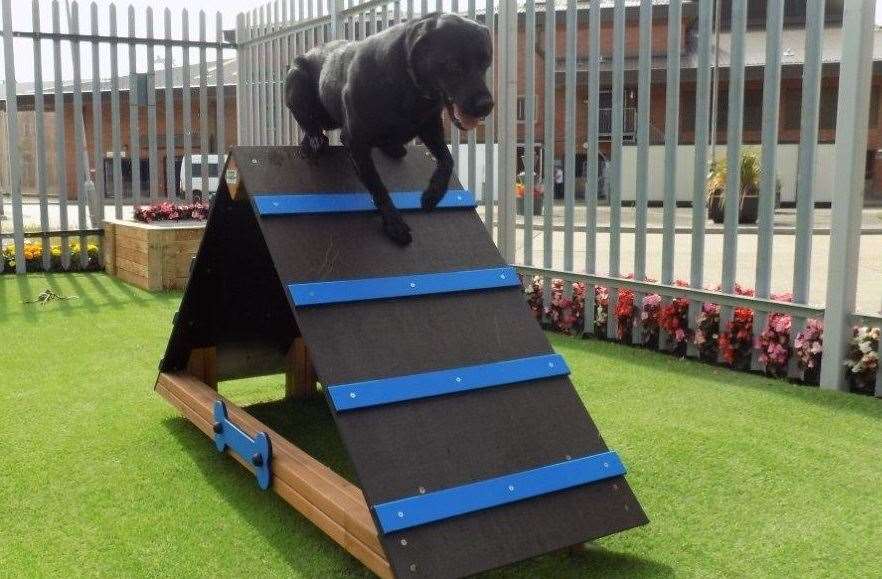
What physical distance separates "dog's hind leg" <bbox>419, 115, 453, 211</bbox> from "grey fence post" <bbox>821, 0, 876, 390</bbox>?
231 centimetres

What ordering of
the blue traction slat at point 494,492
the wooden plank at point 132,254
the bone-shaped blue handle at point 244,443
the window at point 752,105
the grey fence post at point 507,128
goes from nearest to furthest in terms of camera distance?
the blue traction slat at point 494,492 < the bone-shaped blue handle at point 244,443 < the grey fence post at point 507,128 < the wooden plank at point 132,254 < the window at point 752,105

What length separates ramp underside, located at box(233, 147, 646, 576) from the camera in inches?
90.4

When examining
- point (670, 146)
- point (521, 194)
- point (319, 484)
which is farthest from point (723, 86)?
point (319, 484)

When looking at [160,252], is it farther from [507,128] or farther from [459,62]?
[459,62]

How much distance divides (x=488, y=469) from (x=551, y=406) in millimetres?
390

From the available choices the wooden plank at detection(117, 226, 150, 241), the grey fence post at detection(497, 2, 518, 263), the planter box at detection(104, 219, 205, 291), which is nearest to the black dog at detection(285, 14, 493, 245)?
the grey fence post at detection(497, 2, 518, 263)

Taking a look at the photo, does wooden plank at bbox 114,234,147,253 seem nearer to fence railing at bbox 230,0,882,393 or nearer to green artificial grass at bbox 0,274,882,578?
green artificial grass at bbox 0,274,882,578

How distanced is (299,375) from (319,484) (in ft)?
5.67

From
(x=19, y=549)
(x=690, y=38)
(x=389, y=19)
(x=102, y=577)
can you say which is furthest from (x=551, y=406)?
(x=690, y=38)

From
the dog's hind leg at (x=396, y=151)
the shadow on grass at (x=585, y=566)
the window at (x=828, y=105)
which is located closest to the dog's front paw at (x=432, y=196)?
the dog's hind leg at (x=396, y=151)

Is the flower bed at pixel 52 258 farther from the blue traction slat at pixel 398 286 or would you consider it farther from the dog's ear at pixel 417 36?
the dog's ear at pixel 417 36

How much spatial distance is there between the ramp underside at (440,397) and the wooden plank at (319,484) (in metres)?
0.18

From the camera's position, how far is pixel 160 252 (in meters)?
7.80

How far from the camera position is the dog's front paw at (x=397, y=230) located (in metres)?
2.99
